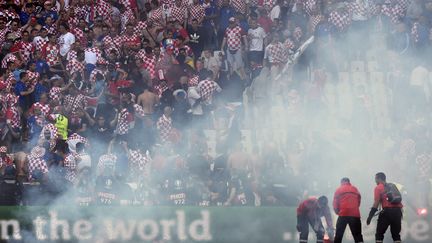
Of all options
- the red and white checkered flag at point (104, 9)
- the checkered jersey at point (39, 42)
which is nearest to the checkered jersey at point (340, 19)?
the red and white checkered flag at point (104, 9)

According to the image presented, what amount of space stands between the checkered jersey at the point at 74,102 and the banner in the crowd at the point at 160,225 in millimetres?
3974

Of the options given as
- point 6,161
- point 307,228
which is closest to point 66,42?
point 6,161

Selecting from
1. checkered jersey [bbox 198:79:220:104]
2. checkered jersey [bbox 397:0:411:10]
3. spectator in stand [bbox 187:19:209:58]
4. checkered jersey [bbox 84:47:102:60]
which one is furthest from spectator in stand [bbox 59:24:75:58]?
checkered jersey [bbox 397:0:411:10]

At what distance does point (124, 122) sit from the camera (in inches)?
966

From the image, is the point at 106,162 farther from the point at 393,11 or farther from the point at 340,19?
the point at 393,11

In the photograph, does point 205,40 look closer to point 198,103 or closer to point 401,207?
point 198,103

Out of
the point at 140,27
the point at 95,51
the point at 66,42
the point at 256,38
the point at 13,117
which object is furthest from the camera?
the point at 140,27

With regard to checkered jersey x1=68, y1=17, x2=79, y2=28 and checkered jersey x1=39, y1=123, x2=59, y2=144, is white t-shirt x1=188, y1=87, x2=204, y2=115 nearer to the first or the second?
Answer: checkered jersey x1=39, y1=123, x2=59, y2=144

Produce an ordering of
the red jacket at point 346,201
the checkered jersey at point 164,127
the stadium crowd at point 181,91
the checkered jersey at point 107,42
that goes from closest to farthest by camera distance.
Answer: the red jacket at point 346,201 < the stadium crowd at point 181,91 < the checkered jersey at point 164,127 < the checkered jersey at point 107,42

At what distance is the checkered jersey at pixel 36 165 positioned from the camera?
75.3 ft

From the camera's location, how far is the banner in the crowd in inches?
834

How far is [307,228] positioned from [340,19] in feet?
21.3

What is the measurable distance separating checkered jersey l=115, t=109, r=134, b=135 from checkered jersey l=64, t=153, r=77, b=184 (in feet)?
4.06

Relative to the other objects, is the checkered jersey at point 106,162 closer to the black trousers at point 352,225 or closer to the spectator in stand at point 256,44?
the spectator in stand at point 256,44
